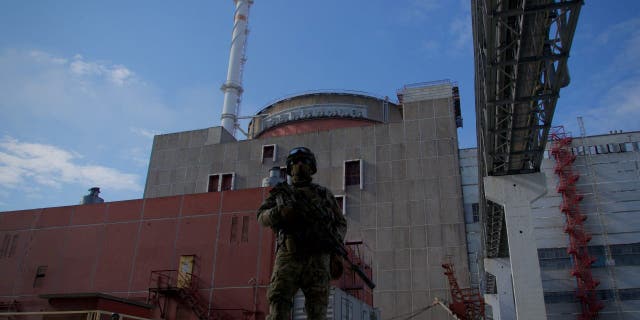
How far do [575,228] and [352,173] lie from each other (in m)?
15.4

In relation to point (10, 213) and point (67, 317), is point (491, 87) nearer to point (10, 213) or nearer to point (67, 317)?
point (67, 317)

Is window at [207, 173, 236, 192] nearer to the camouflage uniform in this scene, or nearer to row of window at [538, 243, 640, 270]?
row of window at [538, 243, 640, 270]

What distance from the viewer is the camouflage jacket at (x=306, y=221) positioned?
17.7 ft

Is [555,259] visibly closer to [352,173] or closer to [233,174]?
[352,173]

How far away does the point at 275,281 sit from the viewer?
533 cm

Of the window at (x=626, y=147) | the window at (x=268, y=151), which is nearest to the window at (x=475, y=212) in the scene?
the window at (x=626, y=147)

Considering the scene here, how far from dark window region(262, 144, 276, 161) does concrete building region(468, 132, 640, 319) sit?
14.8 meters

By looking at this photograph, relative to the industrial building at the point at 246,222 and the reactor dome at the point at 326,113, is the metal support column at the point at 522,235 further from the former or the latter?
the reactor dome at the point at 326,113

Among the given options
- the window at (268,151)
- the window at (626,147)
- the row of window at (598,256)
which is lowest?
the row of window at (598,256)

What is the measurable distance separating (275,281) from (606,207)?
34.7 m

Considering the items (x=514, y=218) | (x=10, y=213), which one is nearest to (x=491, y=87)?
(x=514, y=218)

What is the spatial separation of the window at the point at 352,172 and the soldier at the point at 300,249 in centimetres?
3210

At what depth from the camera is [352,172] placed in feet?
126

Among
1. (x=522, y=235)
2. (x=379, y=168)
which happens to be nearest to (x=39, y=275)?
(x=379, y=168)
